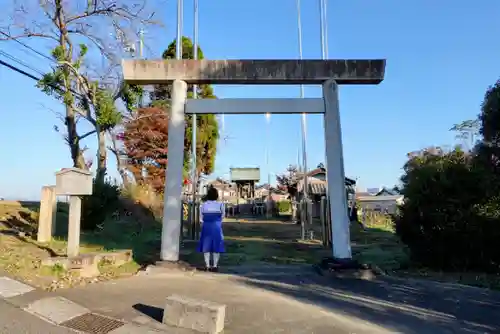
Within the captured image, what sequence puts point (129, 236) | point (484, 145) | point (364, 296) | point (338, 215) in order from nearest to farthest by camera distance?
point (364, 296), point (338, 215), point (484, 145), point (129, 236)

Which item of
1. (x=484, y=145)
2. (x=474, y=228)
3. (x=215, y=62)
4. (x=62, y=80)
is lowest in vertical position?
(x=474, y=228)

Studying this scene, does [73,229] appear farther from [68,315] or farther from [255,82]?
[255,82]

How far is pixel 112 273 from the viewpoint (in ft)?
25.0

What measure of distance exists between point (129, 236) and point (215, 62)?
797 centimetres

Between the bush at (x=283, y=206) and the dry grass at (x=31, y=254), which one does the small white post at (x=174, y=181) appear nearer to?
the dry grass at (x=31, y=254)

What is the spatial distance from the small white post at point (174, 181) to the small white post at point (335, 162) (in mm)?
2994

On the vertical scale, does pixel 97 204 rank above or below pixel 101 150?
below

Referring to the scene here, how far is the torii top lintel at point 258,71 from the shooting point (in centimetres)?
866

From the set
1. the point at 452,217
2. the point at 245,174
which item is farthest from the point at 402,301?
the point at 245,174

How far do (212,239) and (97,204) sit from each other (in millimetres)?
6364

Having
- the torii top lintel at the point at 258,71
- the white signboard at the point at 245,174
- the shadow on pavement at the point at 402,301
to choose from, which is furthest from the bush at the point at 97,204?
the white signboard at the point at 245,174

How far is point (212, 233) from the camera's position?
822 centimetres

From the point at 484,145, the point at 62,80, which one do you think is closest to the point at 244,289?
the point at 484,145

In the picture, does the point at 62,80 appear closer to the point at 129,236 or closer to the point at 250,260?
the point at 129,236
